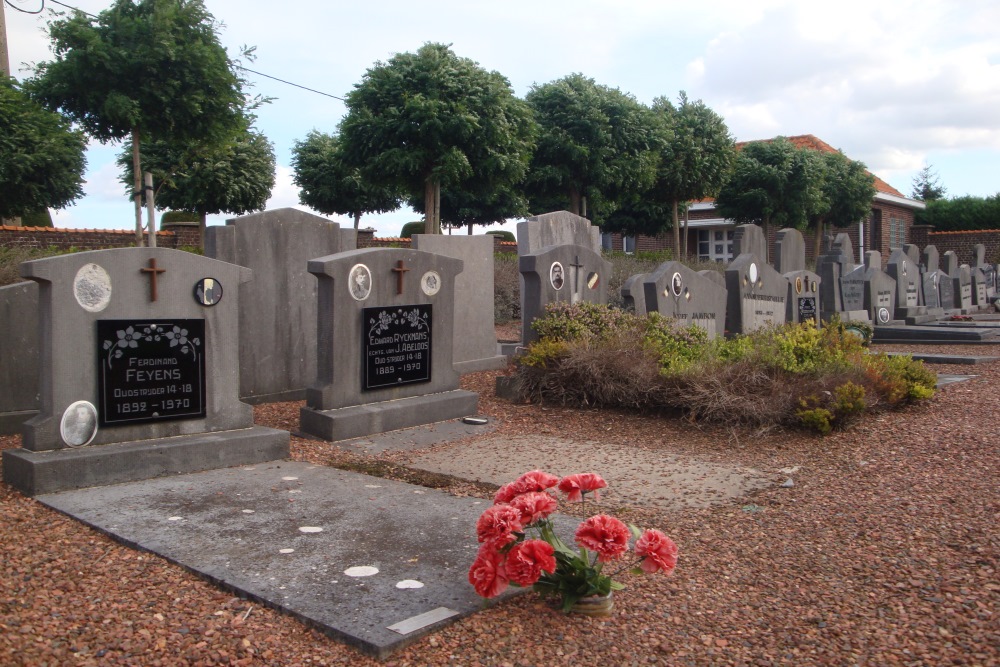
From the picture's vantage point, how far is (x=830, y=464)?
A: 608cm

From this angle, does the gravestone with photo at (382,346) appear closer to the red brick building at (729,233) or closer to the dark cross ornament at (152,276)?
the dark cross ornament at (152,276)

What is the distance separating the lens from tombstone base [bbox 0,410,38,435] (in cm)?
707

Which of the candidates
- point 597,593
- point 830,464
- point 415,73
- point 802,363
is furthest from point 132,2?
point 597,593

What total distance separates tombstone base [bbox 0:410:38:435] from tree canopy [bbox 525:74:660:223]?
15546 mm

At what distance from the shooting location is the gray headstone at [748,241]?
12.5m

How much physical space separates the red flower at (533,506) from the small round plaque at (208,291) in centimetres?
348

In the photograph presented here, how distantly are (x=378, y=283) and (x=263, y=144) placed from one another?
19265 millimetres

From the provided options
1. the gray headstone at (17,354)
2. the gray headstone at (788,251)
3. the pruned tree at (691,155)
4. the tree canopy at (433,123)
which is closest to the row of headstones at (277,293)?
the gray headstone at (17,354)

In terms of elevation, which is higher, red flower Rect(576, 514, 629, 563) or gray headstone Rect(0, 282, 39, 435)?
gray headstone Rect(0, 282, 39, 435)

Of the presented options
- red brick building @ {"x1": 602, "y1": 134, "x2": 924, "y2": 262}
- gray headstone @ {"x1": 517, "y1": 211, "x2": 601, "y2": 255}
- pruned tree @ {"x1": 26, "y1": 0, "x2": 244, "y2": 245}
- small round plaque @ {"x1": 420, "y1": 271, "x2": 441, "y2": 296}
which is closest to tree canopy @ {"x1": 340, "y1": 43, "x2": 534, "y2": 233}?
pruned tree @ {"x1": 26, "y1": 0, "x2": 244, "y2": 245}

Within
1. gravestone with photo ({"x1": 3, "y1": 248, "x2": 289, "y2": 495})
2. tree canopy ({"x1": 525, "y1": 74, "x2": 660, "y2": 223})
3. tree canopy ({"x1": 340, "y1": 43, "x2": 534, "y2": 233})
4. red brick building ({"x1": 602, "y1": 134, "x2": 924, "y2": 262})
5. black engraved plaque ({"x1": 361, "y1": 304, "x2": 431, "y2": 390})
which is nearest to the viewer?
gravestone with photo ({"x1": 3, "y1": 248, "x2": 289, "y2": 495})

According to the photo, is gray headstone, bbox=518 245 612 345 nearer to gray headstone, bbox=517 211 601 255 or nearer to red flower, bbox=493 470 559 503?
gray headstone, bbox=517 211 601 255

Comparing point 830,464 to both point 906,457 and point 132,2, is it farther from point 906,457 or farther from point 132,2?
point 132,2

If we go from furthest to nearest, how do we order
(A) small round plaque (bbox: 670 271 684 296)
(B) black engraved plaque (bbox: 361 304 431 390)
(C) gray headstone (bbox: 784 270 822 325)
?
(C) gray headstone (bbox: 784 270 822 325) → (A) small round plaque (bbox: 670 271 684 296) → (B) black engraved plaque (bbox: 361 304 431 390)
